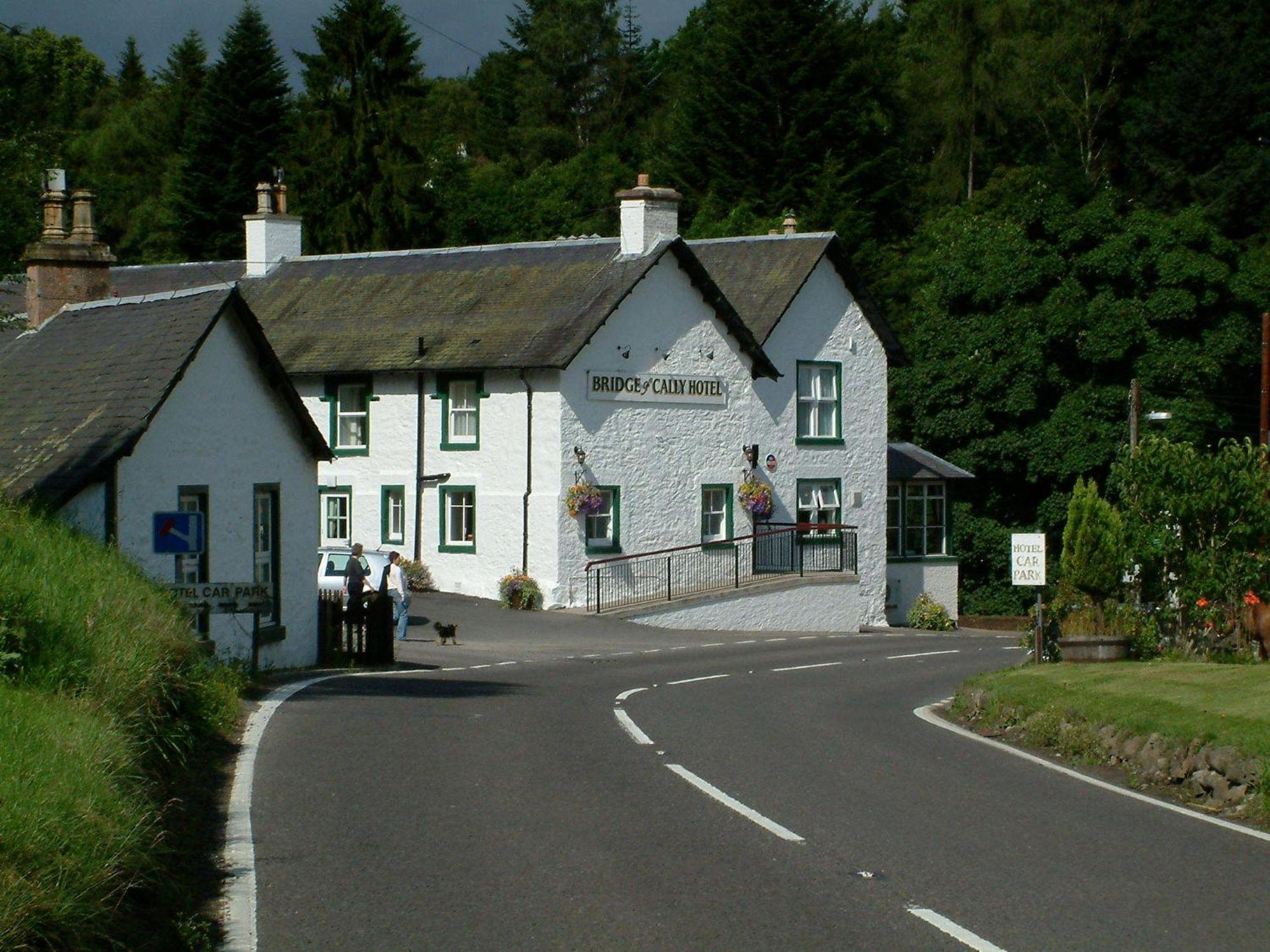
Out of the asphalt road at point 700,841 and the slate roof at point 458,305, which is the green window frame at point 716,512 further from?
the asphalt road at point 700,841

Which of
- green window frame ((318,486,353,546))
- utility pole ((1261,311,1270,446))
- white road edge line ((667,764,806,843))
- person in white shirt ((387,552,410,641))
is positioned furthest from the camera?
green window frame ((318,486,353,546))

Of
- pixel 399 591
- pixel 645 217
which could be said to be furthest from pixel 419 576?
pixel 399 591

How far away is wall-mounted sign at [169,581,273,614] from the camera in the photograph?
19891mm

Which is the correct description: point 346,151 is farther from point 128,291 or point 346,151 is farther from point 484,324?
point 484,324

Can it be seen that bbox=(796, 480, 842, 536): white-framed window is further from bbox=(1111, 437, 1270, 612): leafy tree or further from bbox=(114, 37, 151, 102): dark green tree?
bbox=(114, 37, 151, 102): dark green tree

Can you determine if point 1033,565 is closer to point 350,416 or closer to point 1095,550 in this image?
point 1095,550

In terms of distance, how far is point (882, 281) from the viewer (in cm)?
6519

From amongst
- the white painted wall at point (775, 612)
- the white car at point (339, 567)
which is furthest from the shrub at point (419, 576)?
the white painted wall at point (775, 612)

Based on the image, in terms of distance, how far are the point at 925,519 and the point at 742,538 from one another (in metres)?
9.93

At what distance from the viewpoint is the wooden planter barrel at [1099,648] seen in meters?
23.7

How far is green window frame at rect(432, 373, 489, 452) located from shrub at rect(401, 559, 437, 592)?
112 inches

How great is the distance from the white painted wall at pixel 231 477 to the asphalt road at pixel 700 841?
15.4ft

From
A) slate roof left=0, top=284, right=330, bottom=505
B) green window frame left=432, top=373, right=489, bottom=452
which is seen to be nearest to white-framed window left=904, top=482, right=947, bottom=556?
green window frame left=432, top=373, right=489, bottom=452

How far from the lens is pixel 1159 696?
17438mm
